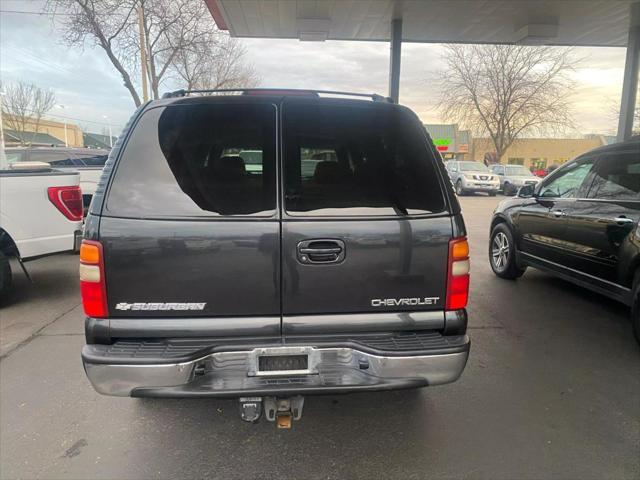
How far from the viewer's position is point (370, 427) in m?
2.83

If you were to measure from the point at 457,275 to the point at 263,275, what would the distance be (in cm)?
101

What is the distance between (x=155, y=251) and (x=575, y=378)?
10.8 ft

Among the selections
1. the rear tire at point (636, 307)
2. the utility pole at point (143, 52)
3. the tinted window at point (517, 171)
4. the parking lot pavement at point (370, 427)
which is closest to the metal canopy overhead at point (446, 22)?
the utility pole at point (143, 52)

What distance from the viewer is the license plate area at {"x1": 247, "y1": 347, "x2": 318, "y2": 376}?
2.14m

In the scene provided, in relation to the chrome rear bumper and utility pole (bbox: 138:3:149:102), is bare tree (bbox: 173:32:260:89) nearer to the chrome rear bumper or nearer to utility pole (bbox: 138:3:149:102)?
utility pole (bbox: 138:3:149:102)

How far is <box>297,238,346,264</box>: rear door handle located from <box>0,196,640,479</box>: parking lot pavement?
1.20 m

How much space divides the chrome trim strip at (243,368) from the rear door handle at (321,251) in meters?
0.44

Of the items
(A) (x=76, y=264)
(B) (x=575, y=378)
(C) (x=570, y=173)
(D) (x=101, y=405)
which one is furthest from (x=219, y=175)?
(A) (x=76, y=264)

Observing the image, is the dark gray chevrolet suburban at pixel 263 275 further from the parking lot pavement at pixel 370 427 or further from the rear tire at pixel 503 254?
the rear tire at pixel 503 254

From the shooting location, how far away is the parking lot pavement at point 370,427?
2453mm

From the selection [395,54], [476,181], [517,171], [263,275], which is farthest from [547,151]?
[263,275]

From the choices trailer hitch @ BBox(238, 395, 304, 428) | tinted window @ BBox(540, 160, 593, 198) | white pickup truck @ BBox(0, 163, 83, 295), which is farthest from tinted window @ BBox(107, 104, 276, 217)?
tinted window @ BBox(540, 160, 593, 198)

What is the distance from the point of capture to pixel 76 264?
7152 mm

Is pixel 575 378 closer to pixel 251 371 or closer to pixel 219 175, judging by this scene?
pixel 251 371
